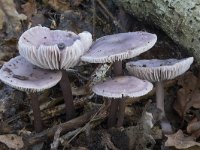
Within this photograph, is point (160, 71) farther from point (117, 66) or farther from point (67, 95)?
point (67, 95)

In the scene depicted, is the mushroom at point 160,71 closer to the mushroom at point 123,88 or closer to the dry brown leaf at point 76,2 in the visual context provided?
the mushroom at point 123,88

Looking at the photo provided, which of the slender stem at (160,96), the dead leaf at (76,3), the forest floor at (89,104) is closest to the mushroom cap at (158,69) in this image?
the slender stem at (160,96)

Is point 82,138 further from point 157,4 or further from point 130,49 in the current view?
point 157,4

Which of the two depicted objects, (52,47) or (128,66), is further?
(128,66)

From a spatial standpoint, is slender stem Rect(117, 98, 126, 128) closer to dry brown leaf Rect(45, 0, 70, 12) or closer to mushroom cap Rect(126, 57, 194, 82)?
mushroom cap Rect(126, 57, 194, 82)

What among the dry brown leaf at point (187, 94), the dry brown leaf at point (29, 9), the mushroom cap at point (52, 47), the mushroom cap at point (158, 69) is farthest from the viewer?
the dry brown leaf at point (29, 9)

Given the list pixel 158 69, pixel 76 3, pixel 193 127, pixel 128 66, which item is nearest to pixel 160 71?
pixel 158 69

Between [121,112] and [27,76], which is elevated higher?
[27,76]
